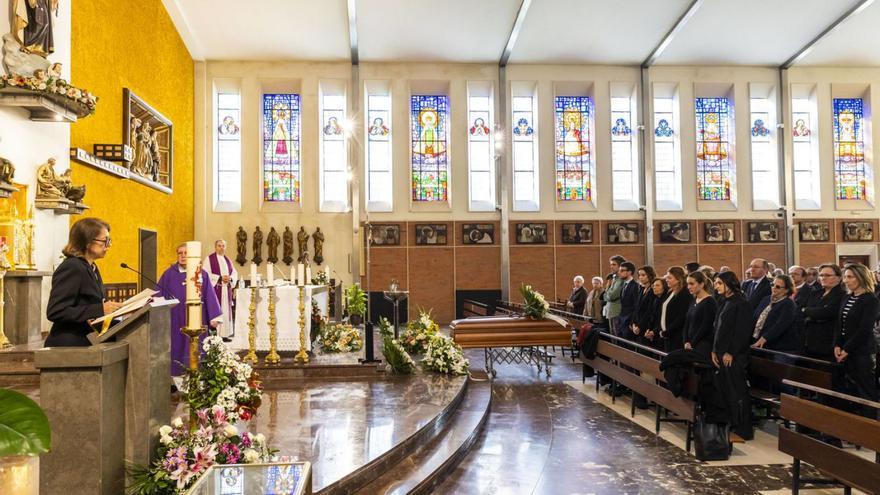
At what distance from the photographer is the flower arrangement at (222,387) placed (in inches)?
116

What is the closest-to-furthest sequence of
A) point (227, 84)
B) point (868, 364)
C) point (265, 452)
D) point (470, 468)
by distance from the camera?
point (265, 452)
point (470, 468)
point (868, 364)
point (227, 84)

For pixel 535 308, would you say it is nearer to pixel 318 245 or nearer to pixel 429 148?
pixel 318 245

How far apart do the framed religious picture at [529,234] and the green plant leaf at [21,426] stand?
16.1 meters

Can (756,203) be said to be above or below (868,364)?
above

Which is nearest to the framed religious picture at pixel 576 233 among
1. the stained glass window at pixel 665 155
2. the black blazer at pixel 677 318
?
the stained glass window at pixel 665 155

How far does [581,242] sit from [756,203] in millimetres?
5433

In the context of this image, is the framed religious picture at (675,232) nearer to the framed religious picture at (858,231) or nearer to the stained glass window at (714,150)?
the stained glass window at (714,150)

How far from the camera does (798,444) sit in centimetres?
401

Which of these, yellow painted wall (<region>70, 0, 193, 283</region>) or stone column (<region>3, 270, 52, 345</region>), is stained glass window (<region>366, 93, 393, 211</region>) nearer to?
yellow painted wall (<region>70, 0, 193, 283</region>)

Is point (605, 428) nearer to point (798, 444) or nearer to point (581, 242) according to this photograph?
point (798, 444)

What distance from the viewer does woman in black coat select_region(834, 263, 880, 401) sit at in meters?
5.21

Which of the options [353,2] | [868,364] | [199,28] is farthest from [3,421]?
[199,28]

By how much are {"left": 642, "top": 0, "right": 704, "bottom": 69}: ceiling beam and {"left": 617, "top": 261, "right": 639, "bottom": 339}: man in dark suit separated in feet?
32.3

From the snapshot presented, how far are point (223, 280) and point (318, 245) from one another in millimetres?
→ 7647
